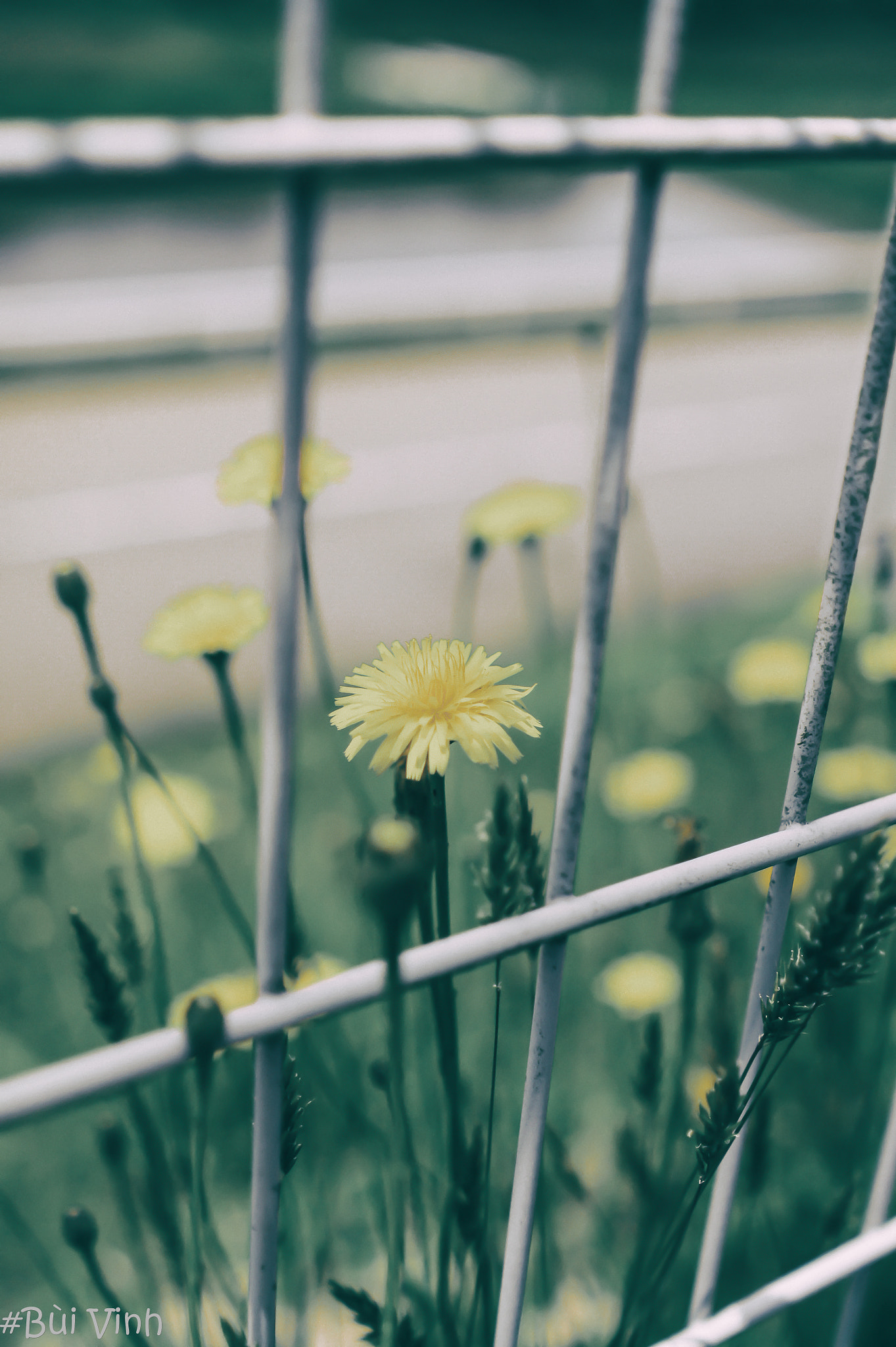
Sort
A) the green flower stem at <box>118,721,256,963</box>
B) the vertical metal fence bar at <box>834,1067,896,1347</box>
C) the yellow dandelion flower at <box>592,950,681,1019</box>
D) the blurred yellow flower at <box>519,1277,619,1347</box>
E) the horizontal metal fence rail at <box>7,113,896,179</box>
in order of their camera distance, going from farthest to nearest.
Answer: the yellow dandelion flower at <box>592,950,681,1019</box> → the blurred yellow flower at <box>519,1277,619,1347</box> → the vertical metal fence bar at <box>834,1067,896,1347</box> → the green flower stem at <box>118,721,256,963</box> → the horizontal metal fence rail at <box>7,113,896,179</box>

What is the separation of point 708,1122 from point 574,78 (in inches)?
531

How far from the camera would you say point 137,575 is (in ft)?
8.27

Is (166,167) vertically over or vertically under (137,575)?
under

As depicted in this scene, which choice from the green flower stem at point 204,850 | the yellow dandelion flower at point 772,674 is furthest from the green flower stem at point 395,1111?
the yellow dandelion flower at point 772,674

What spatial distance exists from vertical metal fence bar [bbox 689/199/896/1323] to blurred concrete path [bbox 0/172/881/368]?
75.1 inches

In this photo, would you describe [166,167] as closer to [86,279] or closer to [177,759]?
[177,759]

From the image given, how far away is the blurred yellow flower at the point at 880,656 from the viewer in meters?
0.78

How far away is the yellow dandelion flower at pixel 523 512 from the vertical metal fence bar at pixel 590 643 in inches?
22.3

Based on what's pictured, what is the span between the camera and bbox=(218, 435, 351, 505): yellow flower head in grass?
21.0 inches

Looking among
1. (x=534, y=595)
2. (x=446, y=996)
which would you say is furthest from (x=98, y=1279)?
(x=534, y=595)

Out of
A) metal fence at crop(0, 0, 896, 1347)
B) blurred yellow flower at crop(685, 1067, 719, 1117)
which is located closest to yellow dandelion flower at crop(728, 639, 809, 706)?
blurred yellow flower at crop(685, 1067, 719, 1117)

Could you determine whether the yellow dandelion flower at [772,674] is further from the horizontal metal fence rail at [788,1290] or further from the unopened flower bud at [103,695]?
the unopened flower bud at [103,695]

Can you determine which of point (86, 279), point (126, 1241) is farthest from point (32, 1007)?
point (86, 279)

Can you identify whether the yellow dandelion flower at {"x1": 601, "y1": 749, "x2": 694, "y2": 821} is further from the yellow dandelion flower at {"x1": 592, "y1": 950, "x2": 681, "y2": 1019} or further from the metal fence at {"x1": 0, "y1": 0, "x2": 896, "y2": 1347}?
the metal fence at {"x1": 0, "y1": 0, "x2": 896, "y2": 1347}
